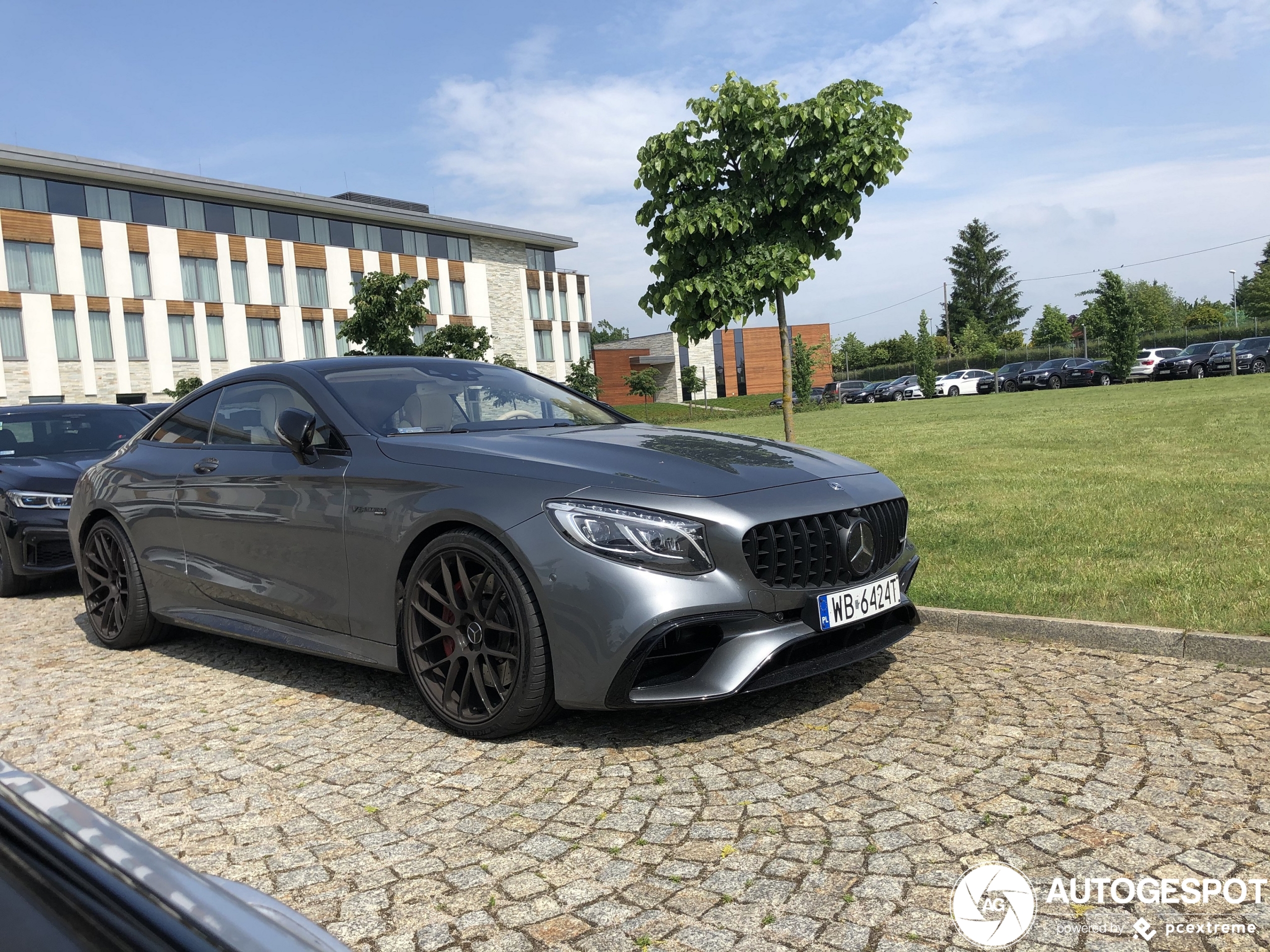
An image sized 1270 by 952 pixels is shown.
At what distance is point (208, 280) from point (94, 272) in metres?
5.24

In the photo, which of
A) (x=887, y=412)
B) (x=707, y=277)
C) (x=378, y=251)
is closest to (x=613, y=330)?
(x=378, y=251)

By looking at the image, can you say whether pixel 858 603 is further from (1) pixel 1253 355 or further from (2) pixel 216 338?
(2) pixel 216 338

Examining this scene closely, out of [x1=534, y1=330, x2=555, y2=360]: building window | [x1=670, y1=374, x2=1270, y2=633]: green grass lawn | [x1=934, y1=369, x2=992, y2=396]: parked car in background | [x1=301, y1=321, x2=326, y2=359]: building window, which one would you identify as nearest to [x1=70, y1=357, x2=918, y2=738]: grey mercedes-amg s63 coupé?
[x1=670, y1=374, x2=1270, y2=633]: green grass lawn

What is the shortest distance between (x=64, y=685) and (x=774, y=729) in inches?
148

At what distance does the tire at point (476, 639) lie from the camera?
3.78 metres

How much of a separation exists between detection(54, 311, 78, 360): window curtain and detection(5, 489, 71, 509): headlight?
39448 mm

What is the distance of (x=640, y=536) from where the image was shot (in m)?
3.69

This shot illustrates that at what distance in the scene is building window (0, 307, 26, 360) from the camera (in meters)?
40.7

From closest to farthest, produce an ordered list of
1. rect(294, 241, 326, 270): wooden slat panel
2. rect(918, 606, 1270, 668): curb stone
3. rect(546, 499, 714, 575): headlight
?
rect(546, 499, 714, 575): headlight, rect(918, 606, 1270, 668): curb stone, rect(294, 241, 326, 270): wooden slat panel

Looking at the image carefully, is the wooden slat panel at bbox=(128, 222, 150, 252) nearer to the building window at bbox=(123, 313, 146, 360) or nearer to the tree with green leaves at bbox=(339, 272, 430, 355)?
the building window at bbox=(123, 313, 146, 360)

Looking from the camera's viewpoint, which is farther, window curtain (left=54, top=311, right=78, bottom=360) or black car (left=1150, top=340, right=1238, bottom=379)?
black car (left=1150, top=340, right=1238, bottom=379)

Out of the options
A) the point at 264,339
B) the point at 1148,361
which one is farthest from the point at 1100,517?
the point at 264,339

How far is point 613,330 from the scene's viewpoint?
169m

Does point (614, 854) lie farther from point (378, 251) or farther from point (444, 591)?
point (378, 251)
